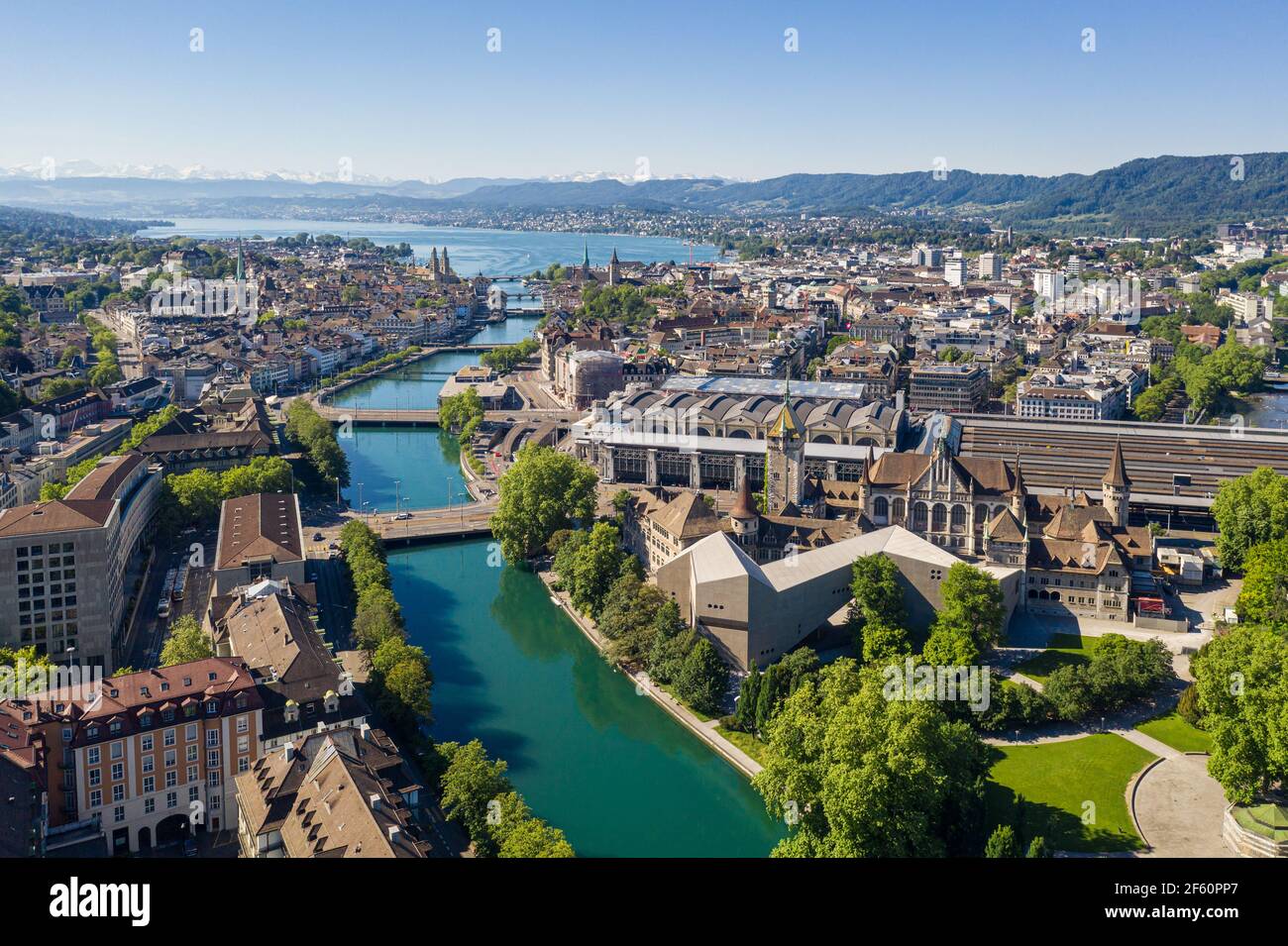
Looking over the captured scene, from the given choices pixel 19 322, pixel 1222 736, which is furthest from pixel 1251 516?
pixel 19 322

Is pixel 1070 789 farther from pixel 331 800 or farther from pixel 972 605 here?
pixel 331 800

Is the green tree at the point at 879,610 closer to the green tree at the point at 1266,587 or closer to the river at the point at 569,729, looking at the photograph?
the river at the point at 569,729

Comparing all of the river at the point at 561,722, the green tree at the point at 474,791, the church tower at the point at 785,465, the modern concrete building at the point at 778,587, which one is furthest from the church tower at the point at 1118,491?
the green tree at the point at 474,791

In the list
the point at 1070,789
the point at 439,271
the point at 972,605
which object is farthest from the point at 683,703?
the point at 439,271

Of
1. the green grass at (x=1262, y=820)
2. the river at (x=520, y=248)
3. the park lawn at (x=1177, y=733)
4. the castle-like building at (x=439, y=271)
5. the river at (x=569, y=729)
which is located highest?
the river at (x=520, y=248)

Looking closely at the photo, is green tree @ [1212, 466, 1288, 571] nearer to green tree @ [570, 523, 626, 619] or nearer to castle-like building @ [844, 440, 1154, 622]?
castle-like building @ [844, 440, 1154, 622]

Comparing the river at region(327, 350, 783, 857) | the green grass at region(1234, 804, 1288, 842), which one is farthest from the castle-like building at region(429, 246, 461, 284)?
the green grass at region(1234, 804, 1288, 842)
